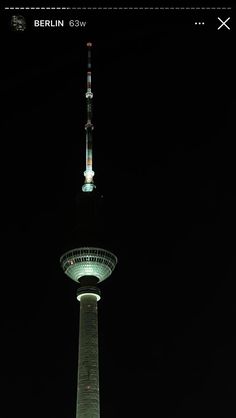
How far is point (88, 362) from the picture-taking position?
Result: 4624 inches

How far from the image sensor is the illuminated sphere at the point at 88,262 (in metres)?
124

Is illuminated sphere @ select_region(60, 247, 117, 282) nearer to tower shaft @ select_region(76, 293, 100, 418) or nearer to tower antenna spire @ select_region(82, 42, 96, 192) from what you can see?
tower shaft @ select_region(76, 293, 100, 418)

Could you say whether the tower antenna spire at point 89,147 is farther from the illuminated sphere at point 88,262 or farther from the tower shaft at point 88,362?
the tower shaft at point 88,362

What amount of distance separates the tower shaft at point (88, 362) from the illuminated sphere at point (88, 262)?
3.83 meters

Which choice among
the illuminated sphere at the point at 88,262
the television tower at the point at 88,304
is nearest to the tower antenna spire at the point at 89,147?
the television tower at the point at 88,304

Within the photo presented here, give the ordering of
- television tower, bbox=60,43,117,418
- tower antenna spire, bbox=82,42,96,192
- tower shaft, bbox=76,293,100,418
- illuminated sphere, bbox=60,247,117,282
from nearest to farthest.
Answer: tower shaft, bbox=76,293,100,418 < television tower, bbox=60,43,117,418 < illuminated sphere, bbox=60,247,117,282 < tower antenna spire, bbox=82,42,96,192

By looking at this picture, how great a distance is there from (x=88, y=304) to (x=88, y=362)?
9.22m

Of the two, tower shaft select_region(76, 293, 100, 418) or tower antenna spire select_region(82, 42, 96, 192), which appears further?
tower antenna spire select_region(82, 42, 96, 192)

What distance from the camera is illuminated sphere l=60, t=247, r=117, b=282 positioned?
124 m

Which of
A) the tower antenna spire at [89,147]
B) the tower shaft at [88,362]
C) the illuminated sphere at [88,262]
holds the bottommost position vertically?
the tower shaft at [88,362]

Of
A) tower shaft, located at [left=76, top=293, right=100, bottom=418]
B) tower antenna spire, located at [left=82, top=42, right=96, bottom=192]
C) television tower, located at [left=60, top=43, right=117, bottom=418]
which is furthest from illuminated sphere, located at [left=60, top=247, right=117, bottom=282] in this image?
tower antenna spire, located at [left=82, top=42, right=96, bottom=192]

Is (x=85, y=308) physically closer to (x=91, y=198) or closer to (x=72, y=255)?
(x=72, y=255)

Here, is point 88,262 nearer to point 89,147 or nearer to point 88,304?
point 88,304

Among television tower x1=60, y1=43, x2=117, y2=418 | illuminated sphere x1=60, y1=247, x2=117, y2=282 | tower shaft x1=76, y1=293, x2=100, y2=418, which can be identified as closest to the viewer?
tower shaft x1=76, y1=293, x2=100, y2=418
